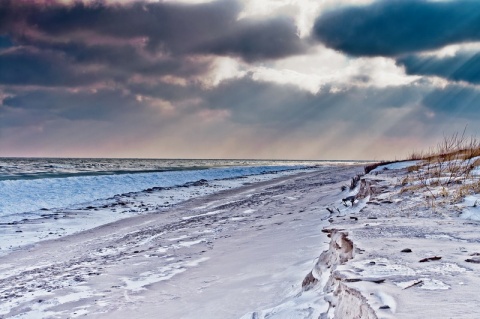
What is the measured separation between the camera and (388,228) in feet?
13.4

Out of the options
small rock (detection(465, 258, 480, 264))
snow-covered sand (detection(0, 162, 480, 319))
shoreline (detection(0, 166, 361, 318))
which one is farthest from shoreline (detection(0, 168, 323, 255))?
small rock (detection(465, 258, 480, 264))

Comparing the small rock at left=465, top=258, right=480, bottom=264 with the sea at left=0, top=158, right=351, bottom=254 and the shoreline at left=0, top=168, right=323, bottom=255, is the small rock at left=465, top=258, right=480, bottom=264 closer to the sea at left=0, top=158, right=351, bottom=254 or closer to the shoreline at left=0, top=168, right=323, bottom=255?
the shoreline at left=0, top=168, right=323, bottom=255

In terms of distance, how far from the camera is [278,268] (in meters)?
4.42

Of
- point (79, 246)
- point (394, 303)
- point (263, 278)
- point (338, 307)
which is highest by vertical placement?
point (394, 303)

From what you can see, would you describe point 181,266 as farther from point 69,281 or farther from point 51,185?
point 51,185

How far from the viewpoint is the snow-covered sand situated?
2.26 m

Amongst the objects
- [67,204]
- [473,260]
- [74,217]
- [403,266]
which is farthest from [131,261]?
[67,204]

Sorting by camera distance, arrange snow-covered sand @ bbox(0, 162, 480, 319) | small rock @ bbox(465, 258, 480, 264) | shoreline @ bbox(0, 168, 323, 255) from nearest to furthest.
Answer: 1. snow-covered sand @ bbox(0, 162, 480, 319)
2. small rock @ bbox(465, 258, 480, 264)
3. shoreline @ bbox(0, 168, 323, 255)

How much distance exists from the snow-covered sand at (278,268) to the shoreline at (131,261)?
0.07 feet

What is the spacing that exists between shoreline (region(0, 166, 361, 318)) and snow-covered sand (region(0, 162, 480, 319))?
0.02 m

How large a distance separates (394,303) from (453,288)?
438 millimetres

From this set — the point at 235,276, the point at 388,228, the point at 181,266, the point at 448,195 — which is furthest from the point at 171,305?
the point at 448,195

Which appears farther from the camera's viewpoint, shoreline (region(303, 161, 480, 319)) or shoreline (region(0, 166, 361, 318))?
shoreline (region(0, 166, 361, 318))

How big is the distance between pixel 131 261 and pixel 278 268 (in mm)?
2628
